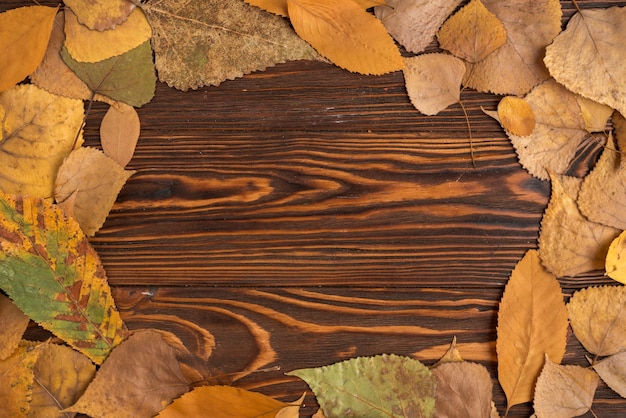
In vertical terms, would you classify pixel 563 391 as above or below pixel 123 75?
below

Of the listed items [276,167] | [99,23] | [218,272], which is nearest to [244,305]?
[218,272]

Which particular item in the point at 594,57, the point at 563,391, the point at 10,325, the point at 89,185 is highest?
the point at 594,57

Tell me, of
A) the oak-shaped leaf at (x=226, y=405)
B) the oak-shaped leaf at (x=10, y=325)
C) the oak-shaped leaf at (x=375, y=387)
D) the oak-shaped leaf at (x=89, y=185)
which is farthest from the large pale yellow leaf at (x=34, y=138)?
the oak-shaped leaf at (x=375, y=387)

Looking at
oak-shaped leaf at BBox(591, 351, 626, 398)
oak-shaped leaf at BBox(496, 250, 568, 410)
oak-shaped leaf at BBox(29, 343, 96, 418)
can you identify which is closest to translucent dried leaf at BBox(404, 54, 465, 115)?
oak-shaped leaf at BBox(496, 250, 568, 410)

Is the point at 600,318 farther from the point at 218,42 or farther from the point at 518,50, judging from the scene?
the point at 218,42

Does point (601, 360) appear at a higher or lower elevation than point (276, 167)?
lower

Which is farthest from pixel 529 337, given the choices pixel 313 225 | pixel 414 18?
pixel 414 18

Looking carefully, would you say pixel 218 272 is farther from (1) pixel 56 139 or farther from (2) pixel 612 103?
(2) pixel 612 103

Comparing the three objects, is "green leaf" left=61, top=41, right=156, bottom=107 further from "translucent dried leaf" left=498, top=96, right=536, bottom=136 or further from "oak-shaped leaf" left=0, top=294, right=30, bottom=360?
"translucent dried leaf" left=498, top=96, right=536, bottom=136
